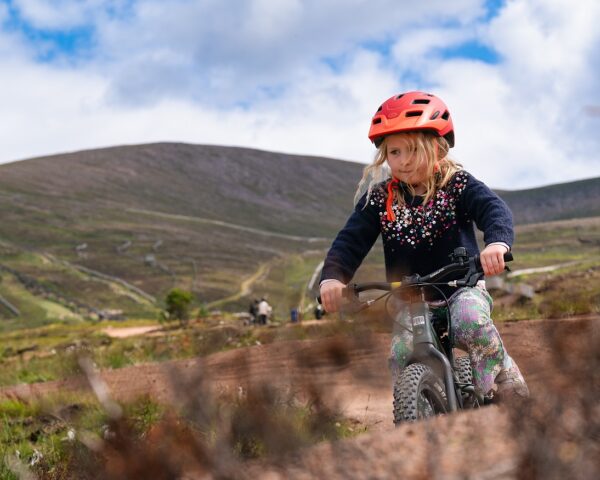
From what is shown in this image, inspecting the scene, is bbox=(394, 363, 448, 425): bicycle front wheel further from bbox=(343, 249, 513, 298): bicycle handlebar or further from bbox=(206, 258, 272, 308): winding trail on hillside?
bbox=(206, 258, 272, 308): winding trail on hillside

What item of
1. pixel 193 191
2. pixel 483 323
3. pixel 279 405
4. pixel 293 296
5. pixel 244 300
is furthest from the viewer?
pixel 193 191

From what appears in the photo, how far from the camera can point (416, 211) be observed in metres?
4.10

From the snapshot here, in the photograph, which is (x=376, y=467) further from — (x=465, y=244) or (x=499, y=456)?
(x=465, y=244)

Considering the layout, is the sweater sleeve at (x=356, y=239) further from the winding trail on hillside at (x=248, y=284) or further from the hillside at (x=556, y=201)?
the hillside at (x=556, y=201)

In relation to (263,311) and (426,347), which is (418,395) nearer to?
(426,347)

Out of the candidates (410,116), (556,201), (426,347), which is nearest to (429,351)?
(426,347)

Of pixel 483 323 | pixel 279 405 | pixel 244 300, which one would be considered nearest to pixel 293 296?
pixel 279 405

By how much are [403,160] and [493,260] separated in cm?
80

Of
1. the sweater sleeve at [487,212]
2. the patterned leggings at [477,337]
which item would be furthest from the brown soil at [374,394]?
the sweater sleeve at [487,212]

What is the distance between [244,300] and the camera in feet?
283

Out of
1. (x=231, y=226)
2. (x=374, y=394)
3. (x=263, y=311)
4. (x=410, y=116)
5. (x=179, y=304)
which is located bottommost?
(x=263, y=311)

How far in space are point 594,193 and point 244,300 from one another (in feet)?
358

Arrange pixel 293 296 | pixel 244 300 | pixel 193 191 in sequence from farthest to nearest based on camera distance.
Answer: pixel 193 191 < pixel 244 300 < pixel 293 296

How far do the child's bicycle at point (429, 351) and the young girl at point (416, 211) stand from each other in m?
0.10
